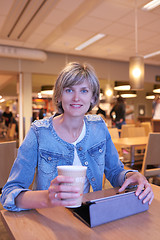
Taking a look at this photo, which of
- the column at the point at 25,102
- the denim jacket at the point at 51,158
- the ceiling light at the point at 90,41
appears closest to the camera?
the denim jacket at the point at 51,158

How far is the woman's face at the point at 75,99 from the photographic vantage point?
120 centimetres

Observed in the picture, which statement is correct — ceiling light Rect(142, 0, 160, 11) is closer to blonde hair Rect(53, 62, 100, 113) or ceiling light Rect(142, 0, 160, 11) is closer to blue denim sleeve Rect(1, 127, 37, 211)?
blonde hair Rect(53, 62, 100, 113)

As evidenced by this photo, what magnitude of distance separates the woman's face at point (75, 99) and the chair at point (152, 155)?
6.45 feet

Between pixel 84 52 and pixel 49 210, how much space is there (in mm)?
6628

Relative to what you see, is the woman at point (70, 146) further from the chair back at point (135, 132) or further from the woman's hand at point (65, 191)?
the chair back at point (135, 132)

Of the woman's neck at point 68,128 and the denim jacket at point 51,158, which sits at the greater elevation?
the woman's neck at point 68,128

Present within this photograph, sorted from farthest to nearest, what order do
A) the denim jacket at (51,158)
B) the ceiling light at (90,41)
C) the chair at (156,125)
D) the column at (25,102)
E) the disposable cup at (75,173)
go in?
the chair at (156,125), the column at (25,102), the ceiling light at (90,41), the denim jacket at (51,158), the disposable cup at (75,173)

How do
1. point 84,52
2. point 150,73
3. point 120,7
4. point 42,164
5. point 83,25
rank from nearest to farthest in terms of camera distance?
point 42,164 < point 120,7 < point 83,25 < point 84,52 < point 150,73

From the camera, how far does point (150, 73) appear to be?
9102mm

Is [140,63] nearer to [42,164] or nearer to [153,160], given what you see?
[153,160]

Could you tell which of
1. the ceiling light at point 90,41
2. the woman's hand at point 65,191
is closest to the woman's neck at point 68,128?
the woman's hand at point 65,191

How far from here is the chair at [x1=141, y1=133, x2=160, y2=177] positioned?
9.76 feet

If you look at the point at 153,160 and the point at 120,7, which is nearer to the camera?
the point at 153,160

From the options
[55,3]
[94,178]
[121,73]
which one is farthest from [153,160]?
[121,73]
